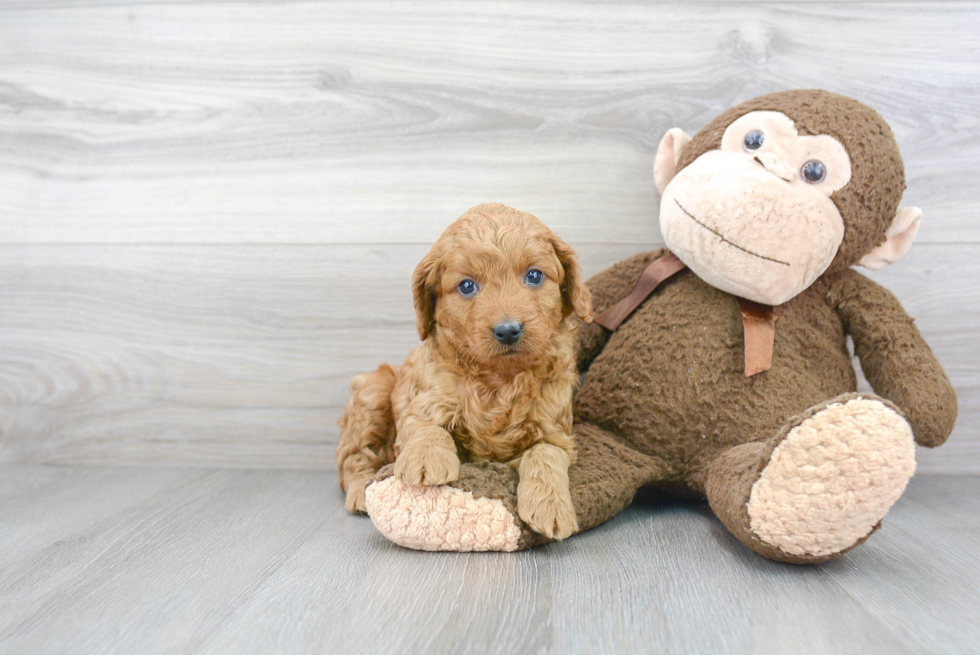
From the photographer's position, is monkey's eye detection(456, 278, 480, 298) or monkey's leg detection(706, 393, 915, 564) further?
monkey's eye detection(456, 278, 480, 298)

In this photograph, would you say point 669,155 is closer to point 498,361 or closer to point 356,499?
point 498,361

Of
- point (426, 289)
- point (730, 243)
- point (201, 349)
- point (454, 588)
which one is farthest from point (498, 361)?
point (201, 349)

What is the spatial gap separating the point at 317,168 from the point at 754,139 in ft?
2.97

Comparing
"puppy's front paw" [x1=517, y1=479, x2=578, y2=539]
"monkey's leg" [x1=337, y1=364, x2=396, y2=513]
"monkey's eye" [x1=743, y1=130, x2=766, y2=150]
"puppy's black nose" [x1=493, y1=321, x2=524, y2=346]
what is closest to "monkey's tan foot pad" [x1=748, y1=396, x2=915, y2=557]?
"puppy's front paw" [x1=517, y1=479, x2=578, y2=539]

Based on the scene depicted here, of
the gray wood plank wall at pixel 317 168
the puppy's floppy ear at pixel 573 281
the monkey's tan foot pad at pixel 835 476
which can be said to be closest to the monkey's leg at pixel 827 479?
the monkey's tan foot pad at pixel 835 476

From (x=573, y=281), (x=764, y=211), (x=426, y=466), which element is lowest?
(x=426, y=466)

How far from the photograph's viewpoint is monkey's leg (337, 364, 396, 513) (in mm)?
1263

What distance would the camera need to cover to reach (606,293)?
132 cm

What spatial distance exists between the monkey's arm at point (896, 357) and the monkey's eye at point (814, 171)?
8.3 inches

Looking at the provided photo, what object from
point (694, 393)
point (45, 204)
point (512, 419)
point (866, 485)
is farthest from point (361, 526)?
point (45, 204)

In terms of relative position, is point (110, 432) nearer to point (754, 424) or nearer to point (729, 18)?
point (754, 424)

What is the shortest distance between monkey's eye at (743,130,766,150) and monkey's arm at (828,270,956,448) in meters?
0.29

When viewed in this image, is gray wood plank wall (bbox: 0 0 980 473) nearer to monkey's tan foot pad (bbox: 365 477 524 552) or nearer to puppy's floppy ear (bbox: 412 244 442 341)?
puppy's floppy ear (bbox: 412 244 442 341)

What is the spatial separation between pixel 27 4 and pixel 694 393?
167cm
